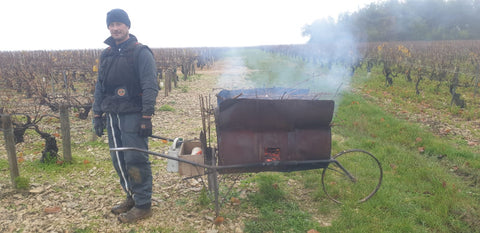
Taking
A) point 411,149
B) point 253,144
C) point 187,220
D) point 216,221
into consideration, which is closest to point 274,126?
point 253,144

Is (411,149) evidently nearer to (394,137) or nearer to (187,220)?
(394,137)

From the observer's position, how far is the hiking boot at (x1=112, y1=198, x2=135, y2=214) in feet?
12.9

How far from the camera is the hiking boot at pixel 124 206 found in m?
3.94

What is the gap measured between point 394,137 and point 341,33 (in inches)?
1183

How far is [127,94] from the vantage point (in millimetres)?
3490

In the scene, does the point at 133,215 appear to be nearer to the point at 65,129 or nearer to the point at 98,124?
the point at 98,124

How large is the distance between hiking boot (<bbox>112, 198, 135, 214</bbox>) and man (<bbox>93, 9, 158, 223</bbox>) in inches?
9.9

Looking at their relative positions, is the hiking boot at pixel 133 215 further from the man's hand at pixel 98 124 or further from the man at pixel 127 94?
the man's hand at pixel 98 124

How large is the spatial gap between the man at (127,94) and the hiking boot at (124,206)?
0.82ft

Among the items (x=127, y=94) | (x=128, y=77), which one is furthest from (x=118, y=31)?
(x=127, y=94)

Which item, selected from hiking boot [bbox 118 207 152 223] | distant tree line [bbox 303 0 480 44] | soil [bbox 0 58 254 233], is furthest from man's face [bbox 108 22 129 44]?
distant tree line [bbox 303 0 480 44]

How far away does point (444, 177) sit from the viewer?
496cm

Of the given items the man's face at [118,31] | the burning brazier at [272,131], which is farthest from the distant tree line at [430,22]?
the man's face at [118,31]

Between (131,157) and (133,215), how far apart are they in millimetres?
761
